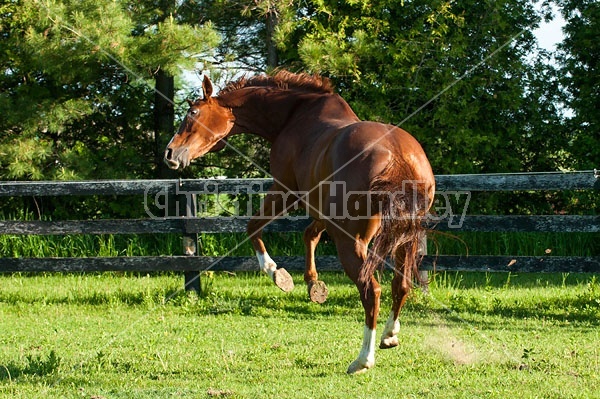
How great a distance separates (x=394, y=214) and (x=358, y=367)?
45.0 inches

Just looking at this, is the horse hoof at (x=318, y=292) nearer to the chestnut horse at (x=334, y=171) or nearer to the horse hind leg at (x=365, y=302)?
the chestnut horse at (x=334, y=171)

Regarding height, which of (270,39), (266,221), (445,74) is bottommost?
(266,221)

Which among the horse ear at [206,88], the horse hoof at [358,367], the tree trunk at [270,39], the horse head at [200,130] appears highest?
the tree trunk at [270,39]

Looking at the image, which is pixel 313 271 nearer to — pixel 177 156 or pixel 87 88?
pixel 177 156

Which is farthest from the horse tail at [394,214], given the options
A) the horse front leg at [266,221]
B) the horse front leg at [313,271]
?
the horse front leg at [266,221]

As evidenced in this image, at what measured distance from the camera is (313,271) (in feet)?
22.6

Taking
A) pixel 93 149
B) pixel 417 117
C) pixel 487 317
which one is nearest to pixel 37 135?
pixel 93 149

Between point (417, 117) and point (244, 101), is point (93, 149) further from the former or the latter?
point (244, 101)

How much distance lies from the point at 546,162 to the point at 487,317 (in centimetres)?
574

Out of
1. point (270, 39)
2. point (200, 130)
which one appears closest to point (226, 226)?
point (200, 130)

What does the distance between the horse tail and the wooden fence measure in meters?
3.39

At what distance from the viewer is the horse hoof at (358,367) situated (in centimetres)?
537

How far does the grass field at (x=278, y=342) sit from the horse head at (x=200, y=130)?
68.1 inches

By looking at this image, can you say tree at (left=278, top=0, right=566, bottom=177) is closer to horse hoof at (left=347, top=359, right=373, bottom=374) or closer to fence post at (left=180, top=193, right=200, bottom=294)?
fence post at (left=180, top=193, right=200, bottom=294)
